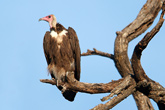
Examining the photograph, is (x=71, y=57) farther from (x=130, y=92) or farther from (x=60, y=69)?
(x=130, y=92)

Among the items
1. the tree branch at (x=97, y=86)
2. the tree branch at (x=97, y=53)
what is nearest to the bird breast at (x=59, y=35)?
the tree branch at (x=97, y=53)

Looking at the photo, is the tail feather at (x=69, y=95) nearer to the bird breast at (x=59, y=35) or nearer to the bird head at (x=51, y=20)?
the bird breast at (x=59, y=35)

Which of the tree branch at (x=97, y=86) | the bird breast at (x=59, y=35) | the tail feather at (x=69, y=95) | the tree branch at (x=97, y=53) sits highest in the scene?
the bird breast at (x=59, y=35)

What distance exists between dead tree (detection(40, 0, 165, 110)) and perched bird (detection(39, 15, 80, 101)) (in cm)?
50

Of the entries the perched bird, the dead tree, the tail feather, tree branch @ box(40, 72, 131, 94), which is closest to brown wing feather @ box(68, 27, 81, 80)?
the perched bird

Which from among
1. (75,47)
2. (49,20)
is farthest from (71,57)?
(49,20)

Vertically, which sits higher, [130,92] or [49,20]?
[49,20]

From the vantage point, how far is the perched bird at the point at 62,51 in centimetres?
764

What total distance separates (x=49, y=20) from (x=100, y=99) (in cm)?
341

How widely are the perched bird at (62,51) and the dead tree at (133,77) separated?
0.50 metres

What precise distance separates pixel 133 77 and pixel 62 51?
2.19 m

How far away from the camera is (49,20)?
8219 millimetres

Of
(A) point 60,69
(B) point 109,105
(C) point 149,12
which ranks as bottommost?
(B) point 109,105

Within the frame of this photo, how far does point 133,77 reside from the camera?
6.11 m
